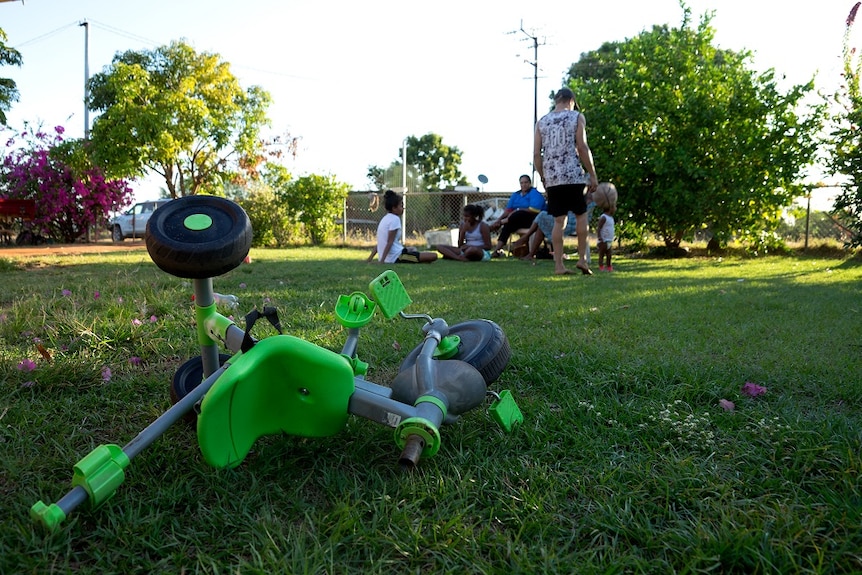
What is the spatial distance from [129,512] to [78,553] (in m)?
0.13

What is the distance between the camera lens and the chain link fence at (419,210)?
1733cm

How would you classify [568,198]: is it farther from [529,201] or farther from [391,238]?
[529,201]

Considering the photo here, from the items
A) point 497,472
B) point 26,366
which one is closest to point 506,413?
point 497,472

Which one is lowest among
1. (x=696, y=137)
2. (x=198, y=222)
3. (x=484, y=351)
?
(x=484, y=351)

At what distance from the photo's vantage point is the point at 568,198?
250 inches

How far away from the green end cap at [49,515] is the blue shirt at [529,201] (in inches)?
410

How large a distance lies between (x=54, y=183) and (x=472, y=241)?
1075 cm

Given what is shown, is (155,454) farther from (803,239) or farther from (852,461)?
(803,239)

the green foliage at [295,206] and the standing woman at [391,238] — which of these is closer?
the standing woman at [391,238]

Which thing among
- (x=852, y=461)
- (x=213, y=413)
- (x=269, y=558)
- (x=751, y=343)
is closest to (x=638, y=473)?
(x=852, y=461)

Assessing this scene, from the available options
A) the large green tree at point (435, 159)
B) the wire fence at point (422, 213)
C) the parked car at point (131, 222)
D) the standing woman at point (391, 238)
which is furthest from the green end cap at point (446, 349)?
the large green tree at point (435, 159)

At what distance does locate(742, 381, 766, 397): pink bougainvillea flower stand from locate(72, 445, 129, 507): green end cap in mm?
1896

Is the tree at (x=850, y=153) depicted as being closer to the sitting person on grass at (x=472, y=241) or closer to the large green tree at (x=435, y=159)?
the sitting person on grass at (x=472, y=241)

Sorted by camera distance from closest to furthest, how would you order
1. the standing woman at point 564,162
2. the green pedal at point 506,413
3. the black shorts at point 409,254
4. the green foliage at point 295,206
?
the green pedal at point 506,413, the standing woman at point 564,162, the black shorts at point 409,254, the green foliage at point 295,206
